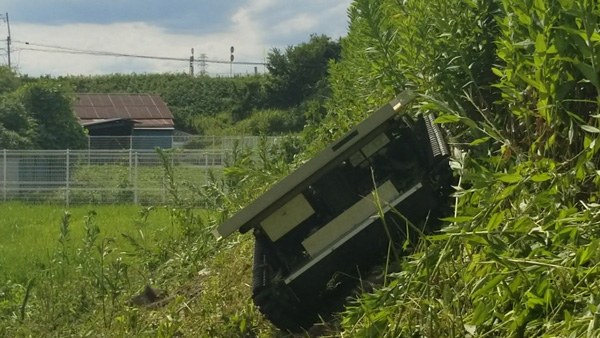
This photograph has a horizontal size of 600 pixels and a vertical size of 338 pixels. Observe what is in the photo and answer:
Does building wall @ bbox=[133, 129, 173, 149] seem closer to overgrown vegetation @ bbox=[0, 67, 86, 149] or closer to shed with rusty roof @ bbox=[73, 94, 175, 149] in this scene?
shed with rusty roof @ bbox=[73, 94, 175, 149]

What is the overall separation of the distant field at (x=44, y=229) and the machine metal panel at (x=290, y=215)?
4.57 metres

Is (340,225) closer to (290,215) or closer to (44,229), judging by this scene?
(290,215)

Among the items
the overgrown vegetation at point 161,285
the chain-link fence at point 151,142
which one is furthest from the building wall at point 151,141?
the overgrown vegetation at point 161,285

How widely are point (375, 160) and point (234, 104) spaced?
56873 mm

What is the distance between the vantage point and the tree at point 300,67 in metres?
53.5

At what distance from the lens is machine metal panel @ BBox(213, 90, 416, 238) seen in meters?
4.19

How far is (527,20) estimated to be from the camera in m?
2.95

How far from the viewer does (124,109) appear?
5503 cm

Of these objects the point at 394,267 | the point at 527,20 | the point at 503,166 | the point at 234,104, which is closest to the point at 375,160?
the point at 394,267

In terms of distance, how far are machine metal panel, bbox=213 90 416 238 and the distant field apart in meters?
4.62

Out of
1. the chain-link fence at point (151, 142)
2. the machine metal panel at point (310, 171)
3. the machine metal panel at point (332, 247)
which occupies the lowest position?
the machine metal panel at point (332, 247)

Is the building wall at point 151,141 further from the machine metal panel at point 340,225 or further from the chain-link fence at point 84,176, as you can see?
the machine metal panel at point 340,225

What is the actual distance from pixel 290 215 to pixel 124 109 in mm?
51919

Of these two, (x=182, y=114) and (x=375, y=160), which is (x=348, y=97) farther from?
(x=182, y=114)
